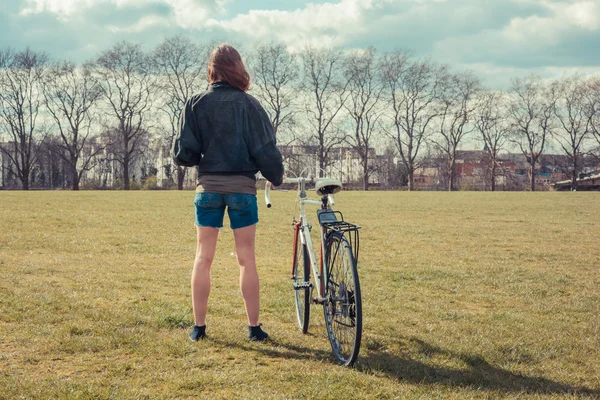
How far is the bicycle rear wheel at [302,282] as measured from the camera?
185 inches

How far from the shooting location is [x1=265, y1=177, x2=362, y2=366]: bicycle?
12.5 ft

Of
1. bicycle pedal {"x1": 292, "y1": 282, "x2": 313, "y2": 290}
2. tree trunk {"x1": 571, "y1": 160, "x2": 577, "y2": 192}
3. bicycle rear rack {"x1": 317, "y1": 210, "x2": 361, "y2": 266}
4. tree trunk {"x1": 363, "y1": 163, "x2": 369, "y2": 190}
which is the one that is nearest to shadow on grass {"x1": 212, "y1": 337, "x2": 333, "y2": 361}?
bicycle pedal {"x1": 292, "y1": 282, "x2": 313, "y2": 290}

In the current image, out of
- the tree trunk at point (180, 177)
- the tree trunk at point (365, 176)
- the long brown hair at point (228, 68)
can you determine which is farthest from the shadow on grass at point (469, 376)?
the tree trunk at point (365, 176)

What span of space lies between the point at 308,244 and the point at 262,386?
50.2 inches

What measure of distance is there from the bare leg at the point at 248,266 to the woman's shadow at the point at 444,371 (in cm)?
33

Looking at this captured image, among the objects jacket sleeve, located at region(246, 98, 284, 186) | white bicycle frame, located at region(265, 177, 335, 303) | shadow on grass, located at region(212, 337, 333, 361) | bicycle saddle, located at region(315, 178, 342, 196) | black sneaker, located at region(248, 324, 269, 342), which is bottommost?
shadow on grass, located at region(212, 337, 333, 361)

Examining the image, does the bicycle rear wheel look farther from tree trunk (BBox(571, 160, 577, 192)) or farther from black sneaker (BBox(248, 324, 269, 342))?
tree trunk (BBox(571, 160, 577, 192))

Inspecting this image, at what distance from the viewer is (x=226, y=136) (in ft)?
13.6

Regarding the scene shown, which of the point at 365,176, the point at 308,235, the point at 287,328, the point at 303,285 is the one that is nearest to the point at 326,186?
the point at 308,235

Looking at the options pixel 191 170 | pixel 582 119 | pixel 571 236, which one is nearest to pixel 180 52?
pixel 191 170

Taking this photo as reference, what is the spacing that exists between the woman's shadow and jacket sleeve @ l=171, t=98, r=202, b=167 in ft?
5.07

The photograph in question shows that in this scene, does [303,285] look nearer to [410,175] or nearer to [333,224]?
[333,224]

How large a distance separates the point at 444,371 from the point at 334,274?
1037 mm

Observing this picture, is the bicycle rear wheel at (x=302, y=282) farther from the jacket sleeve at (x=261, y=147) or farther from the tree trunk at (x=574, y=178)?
the tree trunk at (x=574, y=178)
